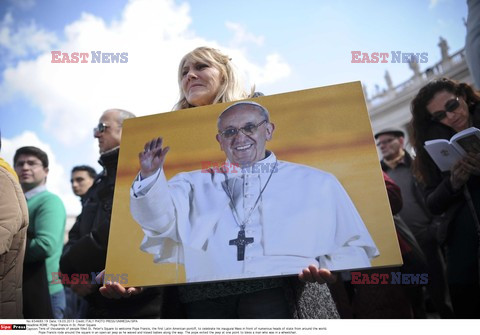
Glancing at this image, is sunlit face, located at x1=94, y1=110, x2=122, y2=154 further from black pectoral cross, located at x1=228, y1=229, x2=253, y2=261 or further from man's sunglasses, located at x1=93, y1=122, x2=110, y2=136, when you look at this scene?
black pectoral cross, located at x1=228, y1=229, x2=253, y2=261

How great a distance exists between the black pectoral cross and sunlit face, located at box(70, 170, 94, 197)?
9.08 feet

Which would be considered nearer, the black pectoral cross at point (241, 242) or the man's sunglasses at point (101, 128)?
the black pectoral cross at point (241, 242)

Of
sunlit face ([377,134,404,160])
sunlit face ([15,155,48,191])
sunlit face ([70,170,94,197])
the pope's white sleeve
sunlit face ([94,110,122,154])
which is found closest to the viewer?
the pope's white sleeve

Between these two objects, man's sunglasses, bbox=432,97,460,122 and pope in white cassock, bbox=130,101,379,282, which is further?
man's sunglasses, bbox=432,97,460,122

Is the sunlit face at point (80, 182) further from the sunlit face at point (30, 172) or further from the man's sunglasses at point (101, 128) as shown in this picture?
the man's sunglasses at point (101, 128)

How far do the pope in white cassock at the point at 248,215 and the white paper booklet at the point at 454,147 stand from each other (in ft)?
1.97

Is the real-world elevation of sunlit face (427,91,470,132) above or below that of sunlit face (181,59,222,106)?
below

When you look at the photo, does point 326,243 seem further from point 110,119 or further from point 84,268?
point 110,119

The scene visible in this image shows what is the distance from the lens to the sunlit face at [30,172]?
8.66 feet

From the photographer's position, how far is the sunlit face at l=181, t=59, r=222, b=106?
174 cm

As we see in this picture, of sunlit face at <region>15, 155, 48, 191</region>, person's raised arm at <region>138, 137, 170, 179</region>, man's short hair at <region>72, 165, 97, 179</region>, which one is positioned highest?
man's short hair at <region>72, 165, 97, 179</region>

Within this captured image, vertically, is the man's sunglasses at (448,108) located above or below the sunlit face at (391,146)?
below

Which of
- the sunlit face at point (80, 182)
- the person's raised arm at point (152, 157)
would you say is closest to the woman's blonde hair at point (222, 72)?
the person's raised arm at point (152, 157)

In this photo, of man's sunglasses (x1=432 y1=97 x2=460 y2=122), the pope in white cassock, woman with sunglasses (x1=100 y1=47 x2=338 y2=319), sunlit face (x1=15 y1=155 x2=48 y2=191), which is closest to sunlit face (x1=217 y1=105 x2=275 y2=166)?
the pope in white cassock
